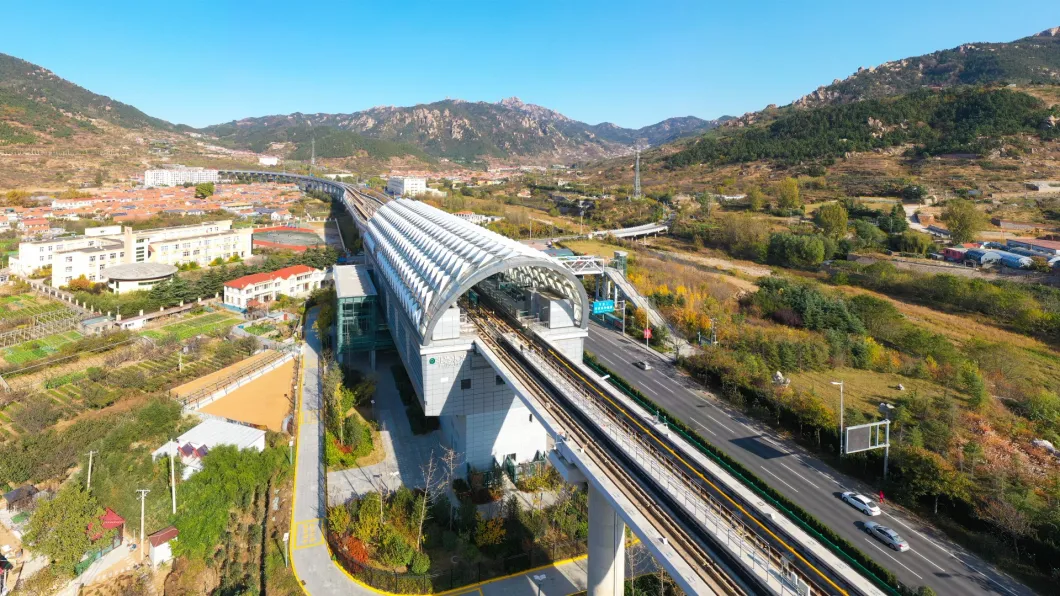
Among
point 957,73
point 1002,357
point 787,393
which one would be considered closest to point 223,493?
point 787,393

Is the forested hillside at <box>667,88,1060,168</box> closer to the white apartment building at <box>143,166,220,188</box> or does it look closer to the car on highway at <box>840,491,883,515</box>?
the car on highway at <box>840,491,883,515</box>

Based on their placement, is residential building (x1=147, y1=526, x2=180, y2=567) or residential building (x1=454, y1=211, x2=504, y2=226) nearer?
residential building (x1=147, y1=526, x2=180, y2=567)

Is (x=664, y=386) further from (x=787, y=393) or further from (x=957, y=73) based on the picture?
(x=957, y=73)

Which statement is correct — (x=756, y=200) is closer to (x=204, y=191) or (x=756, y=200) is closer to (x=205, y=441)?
(x=205, y=441)

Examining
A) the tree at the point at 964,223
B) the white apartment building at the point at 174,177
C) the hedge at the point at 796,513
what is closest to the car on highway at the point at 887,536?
the hedge at the point at 796,513

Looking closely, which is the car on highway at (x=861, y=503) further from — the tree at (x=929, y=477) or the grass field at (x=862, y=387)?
the grass field at (x=862, y=387)

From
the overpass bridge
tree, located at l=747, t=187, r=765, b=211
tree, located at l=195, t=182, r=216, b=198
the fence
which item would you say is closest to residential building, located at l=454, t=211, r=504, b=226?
tree, located at l=747, t=187, r=765, b=211

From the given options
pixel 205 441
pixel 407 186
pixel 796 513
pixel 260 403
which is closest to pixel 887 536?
pixel 796 513

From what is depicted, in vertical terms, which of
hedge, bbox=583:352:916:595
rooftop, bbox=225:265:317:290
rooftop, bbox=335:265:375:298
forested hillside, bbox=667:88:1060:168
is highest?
forested hillside, bbox=667:88:1060:168
